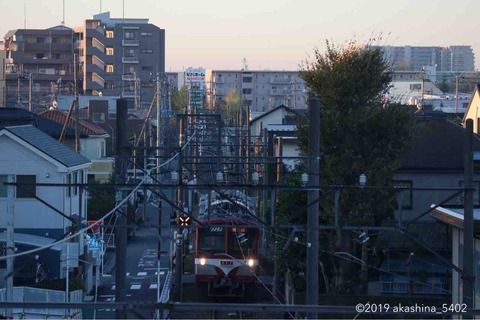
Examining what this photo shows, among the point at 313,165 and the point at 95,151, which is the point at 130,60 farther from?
the point at 313,165

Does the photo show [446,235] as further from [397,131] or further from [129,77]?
[129,77]

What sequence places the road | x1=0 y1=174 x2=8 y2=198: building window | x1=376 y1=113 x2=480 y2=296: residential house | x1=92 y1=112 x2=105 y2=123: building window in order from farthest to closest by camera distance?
x1=92 y1=112 x2=105 y2=123: building window → the road → x1=0 y1=174 x2=8 y2=198: building window → x1=376 y1=113 x2=480 y2=296: residential house

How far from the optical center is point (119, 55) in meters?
41.9

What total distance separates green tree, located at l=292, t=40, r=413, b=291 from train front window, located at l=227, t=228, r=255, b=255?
2.12m

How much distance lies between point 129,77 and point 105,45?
2109 millimetres

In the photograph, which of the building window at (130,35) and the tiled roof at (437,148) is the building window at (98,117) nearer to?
the building window at (130,35)

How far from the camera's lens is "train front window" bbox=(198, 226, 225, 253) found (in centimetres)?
1348

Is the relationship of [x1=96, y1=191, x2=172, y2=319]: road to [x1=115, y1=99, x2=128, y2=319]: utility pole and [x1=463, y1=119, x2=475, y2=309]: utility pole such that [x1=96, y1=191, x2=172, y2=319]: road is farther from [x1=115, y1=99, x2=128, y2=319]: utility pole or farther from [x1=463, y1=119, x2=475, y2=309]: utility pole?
[x1=463, y1=119, x2=475, y2=309]: utility pole


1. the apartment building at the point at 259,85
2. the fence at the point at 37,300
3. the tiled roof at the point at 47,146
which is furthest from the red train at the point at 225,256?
the apartment building at the point at 259,85

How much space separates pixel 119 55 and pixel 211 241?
2979 cm

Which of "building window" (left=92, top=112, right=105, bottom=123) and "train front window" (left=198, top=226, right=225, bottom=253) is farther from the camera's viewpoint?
"building window" (left=92, top=112, right=105, bottom=123)

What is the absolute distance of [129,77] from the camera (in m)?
41.1

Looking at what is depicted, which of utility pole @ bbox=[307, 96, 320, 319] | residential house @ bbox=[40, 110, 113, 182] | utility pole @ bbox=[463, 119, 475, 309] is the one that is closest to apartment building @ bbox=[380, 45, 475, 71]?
residential house @ bbox=[40, 110, 113, 182]

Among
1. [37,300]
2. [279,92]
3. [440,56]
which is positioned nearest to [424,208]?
[37,300]
